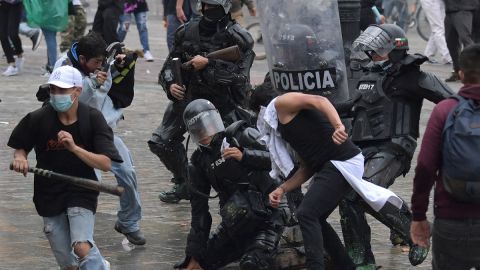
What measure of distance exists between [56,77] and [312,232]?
5.58 ft

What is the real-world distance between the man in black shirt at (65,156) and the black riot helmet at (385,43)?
84.1 inches

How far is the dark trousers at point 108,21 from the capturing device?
17.8 meters

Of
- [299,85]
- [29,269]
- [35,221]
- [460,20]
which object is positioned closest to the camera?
[29,269]

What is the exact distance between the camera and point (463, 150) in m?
5.52

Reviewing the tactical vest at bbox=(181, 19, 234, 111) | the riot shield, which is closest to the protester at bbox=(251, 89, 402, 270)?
the riot shield

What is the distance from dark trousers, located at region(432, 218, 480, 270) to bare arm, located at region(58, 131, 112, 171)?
1.88m

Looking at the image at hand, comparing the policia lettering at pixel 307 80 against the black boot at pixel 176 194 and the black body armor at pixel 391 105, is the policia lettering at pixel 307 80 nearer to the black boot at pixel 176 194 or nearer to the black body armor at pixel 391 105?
the black body armor at pixel 391 105

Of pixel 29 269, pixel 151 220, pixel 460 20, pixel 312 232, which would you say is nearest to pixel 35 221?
pixel 151 220

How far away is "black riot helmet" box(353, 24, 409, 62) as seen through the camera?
8.09 metres

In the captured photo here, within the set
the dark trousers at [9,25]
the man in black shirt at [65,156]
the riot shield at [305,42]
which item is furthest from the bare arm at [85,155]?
the dark trousers at [9,25]

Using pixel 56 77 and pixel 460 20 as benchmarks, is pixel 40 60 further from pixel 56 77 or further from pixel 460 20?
pixel 56 77

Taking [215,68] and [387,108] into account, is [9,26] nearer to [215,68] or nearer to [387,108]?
[215,68]

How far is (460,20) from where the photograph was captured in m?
17.4

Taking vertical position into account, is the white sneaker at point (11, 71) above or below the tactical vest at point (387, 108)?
below
